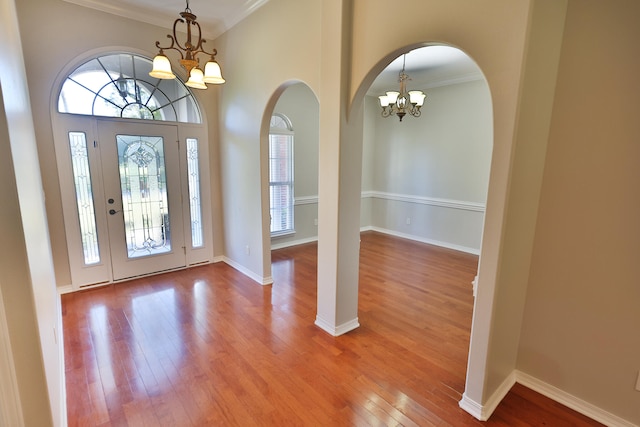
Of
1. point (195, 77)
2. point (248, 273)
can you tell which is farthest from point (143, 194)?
point (195, 77)

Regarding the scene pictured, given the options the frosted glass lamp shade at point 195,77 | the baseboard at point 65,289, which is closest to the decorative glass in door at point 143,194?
the baseboard at point 65,289

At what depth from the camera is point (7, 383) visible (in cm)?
112


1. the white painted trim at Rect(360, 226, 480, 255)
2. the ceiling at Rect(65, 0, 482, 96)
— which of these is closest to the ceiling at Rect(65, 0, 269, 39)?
the ceiling at Rect(65, 0, 482, 96)

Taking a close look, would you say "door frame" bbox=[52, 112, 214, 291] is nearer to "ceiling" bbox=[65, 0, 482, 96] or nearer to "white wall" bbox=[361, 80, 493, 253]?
"ceiling" bbox=[65, 0, 482, 96]

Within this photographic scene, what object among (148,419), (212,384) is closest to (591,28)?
(212,384)

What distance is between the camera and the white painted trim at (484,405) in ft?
6.35

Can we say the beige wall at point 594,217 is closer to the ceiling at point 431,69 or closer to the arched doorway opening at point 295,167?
the ceiling at point 431,69

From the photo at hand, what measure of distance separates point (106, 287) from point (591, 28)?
16.7 ft

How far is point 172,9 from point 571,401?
5.25m

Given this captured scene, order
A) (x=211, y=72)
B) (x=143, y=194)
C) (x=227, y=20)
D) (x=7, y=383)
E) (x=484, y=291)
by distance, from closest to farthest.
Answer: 1. (x=7, y=383)
2. (x=484, y=291)
3. (x=211, y=72)
4. (x=227, y=20)
5. (x=143, y=194)

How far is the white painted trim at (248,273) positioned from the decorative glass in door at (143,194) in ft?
2.97

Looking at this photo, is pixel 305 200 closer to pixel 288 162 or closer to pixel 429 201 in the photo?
pixel 288 162

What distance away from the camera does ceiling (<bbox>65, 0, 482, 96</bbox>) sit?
11.4 feet

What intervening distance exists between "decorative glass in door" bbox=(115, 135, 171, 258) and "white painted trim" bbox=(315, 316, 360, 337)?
8.54ft
